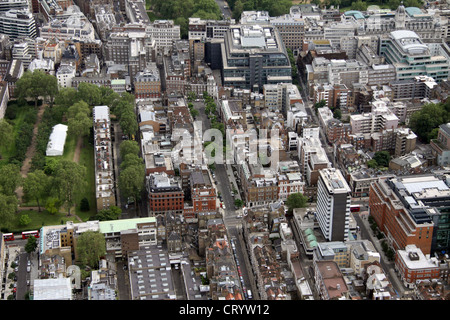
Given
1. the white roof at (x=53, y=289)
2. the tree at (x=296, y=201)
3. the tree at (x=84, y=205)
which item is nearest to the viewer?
the white roof at (x=53, y=289)

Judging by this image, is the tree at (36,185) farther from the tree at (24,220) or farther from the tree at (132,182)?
the tree at (132,182)

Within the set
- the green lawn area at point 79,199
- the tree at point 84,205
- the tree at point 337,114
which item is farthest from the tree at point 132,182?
the tree at point 337,114

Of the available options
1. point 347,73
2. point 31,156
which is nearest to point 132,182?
point 31,156

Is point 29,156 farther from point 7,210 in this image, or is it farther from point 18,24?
point 18,24

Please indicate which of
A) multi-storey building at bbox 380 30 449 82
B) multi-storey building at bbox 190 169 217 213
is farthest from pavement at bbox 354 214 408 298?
multi-storey building at bbox 380 30 449 82
